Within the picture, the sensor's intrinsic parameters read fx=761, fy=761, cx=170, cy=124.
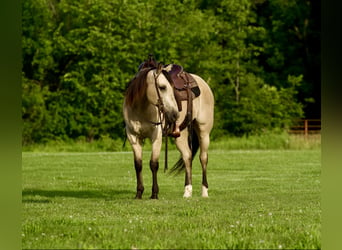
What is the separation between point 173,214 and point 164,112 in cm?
232

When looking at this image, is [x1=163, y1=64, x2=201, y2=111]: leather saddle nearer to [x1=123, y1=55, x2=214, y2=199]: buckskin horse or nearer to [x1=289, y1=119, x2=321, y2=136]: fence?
[x1=123, y1=55, x2=214, y2=199]: buckskin horse

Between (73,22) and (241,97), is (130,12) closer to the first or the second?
(73,22)

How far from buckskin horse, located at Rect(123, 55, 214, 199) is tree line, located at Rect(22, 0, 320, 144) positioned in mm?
26538

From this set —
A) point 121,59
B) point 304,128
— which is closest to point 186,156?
point 121,59

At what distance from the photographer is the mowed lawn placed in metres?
6.06

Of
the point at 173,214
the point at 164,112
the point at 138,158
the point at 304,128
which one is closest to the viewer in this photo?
the point at 173,214

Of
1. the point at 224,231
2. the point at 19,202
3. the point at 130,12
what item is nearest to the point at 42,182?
the point at 224,231

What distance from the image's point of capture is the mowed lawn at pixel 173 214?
Answer: 19.9 ft

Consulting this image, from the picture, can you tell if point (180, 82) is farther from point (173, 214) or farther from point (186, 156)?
point (173, 214)

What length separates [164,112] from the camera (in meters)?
11.4

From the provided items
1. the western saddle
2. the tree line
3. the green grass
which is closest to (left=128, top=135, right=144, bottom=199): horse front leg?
the western saddle

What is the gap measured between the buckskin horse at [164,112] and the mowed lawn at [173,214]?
36.0 inches

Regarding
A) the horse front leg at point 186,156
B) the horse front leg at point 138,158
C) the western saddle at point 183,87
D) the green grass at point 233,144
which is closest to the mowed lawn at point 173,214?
the horse front leg at point 138,158
